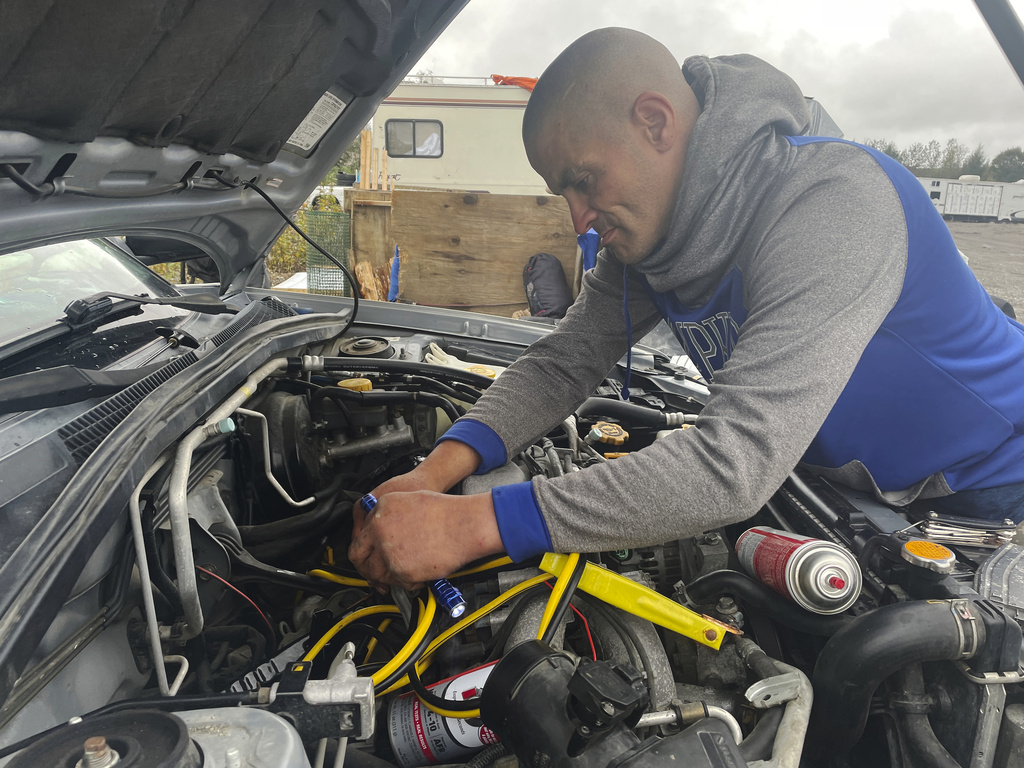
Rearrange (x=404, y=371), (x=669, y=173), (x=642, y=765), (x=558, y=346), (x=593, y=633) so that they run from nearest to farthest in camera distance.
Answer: (x=642, y=765), (x=593, y=633), (x=669, y=173), (x=558, y=346), (x=404, y=371)

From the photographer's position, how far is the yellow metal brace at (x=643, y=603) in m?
1.09

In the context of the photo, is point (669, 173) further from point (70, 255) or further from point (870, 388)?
point (70, 255)

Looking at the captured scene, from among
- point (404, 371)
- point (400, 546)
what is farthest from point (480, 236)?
point (400, 546)

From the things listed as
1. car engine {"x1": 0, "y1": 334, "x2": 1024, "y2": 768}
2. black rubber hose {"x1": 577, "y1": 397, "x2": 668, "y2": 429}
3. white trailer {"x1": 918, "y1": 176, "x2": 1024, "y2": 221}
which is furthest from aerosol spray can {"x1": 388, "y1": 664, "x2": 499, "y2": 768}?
white trailer {"x1": 918, "y1": 176, "x2": 1024, "y2": 221}

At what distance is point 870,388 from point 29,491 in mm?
1446

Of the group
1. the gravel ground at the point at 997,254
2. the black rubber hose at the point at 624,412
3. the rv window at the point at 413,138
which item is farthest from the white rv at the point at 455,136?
the black rubber hose at the point at 624,412

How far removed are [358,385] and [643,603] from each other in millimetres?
979

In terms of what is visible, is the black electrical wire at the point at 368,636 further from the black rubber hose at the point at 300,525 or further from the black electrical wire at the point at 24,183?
the black electrical wire at the point at 24,183

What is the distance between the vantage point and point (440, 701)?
3.38 ft

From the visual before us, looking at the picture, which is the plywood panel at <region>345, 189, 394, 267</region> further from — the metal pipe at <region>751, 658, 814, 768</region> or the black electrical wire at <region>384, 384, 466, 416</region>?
the metal pipe at <region>751, 658, 814, 768</region>

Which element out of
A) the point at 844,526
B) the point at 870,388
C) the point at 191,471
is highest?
the point at 870,388

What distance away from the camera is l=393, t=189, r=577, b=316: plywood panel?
6.16 m

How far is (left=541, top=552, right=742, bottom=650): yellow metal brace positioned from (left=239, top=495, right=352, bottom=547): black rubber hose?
0.62 meters

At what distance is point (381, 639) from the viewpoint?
1227 millimetres
